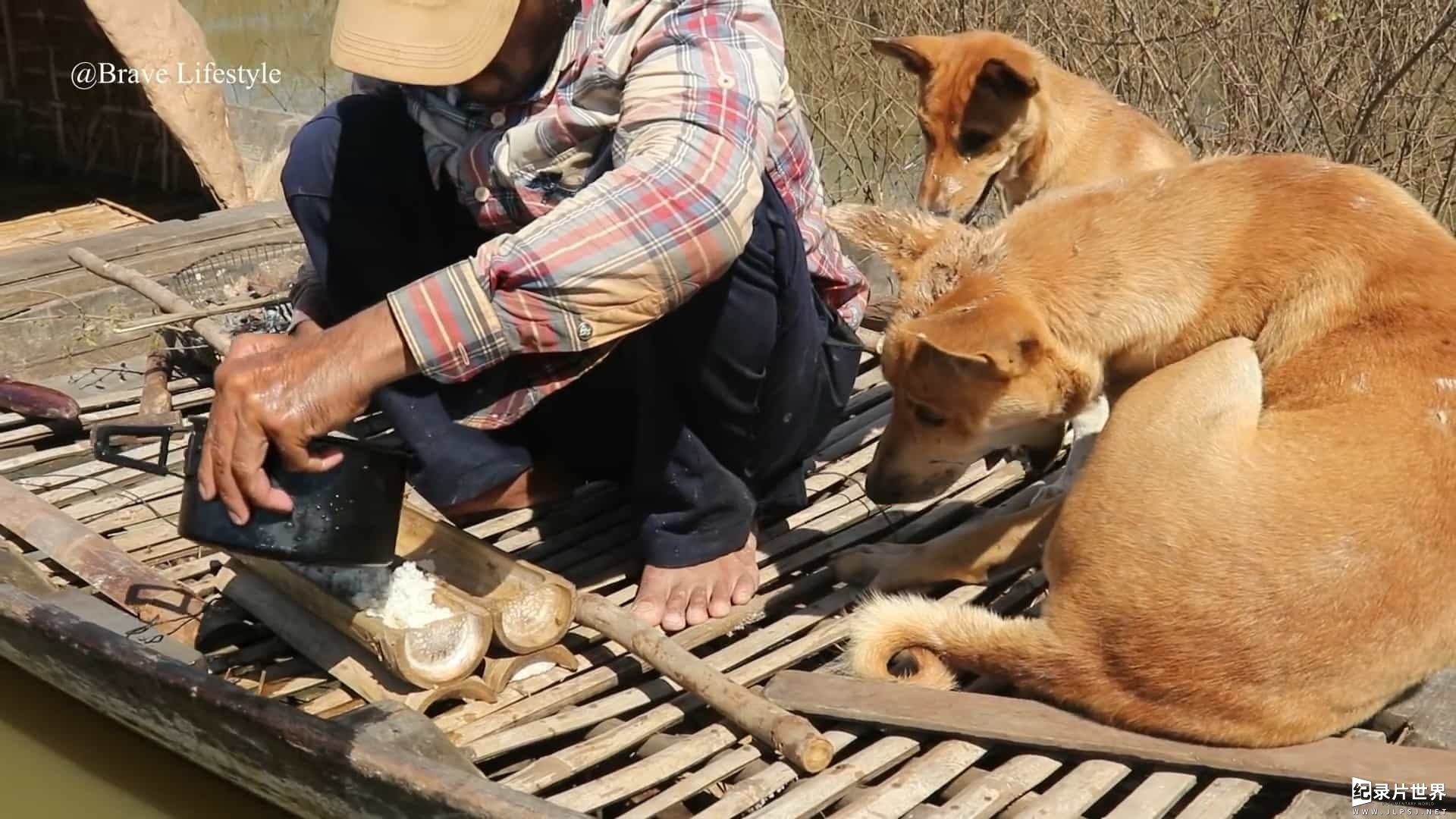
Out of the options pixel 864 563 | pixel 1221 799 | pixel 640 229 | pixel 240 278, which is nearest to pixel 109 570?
pixel 640 229

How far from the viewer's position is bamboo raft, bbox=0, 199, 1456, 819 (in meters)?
2.32

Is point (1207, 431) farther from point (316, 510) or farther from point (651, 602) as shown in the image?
point (316, 510)

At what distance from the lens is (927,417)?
117 inches

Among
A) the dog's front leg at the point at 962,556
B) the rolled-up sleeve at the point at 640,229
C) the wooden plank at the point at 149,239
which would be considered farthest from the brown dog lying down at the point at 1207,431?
the wooden plank at the point at 149,239

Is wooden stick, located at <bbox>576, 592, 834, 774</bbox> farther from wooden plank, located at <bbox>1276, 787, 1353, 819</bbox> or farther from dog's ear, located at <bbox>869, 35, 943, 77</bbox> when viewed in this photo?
dog's ear, located at <bbox>869, 35, 943, 77</bbox>

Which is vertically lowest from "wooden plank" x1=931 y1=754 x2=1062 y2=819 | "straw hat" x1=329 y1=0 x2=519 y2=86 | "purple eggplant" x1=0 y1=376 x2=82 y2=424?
"wooden plank" x1=931 y1=754 x2=1062 y2=819

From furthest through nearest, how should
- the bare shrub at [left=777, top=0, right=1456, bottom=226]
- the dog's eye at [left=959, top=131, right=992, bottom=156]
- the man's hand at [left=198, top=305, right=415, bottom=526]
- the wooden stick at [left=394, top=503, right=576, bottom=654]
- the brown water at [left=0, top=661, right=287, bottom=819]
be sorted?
1. the bare shrub at [left=777, top=0, right=1456, bottom=226]
2. the dog's eye at [left=959, top=131, right=992, bottom=156]
3. the brown water at [left=0, top=661, right=287, bottom=819]
4. the wooden stick at [left=394, top=503, right=576, bottom=654]
5. the man's hand at [left=198, top=305, right=415, bottom=526]

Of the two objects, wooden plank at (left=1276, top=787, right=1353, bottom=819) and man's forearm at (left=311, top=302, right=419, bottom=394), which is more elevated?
man's forearm at (left=311, top=302, right=419, bottom=394)

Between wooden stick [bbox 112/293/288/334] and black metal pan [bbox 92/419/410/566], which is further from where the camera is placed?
wooden stick [bbox 112/293/288/334]

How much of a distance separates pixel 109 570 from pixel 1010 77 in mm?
3144

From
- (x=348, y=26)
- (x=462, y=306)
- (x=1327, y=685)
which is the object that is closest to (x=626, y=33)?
A: (x=348, y=26)

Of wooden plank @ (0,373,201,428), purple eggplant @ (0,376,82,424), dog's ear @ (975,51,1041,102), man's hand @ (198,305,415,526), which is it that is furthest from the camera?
dog's ear @ (975,51,1041,102)

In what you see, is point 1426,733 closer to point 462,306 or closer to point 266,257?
point 462,306

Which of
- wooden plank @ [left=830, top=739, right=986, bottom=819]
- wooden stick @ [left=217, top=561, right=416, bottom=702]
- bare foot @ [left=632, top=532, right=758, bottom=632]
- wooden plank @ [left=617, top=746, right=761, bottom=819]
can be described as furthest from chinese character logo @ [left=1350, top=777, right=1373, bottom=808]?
wooden stick @ [left=217, top=561, right=416, bottom=702]
